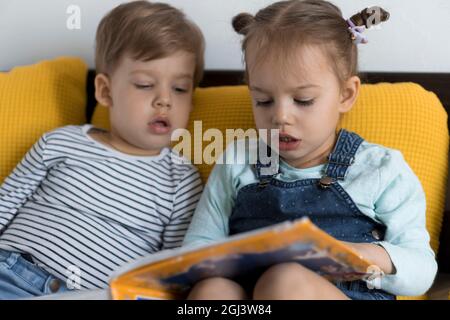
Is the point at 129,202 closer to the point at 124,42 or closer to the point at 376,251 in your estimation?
the point at 124,42

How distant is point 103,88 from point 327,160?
0.56m

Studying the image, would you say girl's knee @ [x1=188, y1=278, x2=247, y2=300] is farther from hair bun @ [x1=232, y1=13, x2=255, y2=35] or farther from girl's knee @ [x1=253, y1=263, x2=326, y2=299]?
hair bun @ [x1=232, y1=13, x2=255, y2=35]

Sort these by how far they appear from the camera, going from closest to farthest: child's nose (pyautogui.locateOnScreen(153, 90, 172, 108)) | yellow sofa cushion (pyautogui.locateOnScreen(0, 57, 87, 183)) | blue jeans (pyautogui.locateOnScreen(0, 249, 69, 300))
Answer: blue jeans (pyautogui.locateOnScreen(0, 249, 69, 300)) → child's nose (pyautogui.locateOnScreen(153, 90, 172, 108)) → yellow sofa cushion (pyautogui.locateOnScreen(0, 57, 87, 183))

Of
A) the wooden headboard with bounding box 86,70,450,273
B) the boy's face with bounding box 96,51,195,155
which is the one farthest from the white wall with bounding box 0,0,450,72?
the boy's face with bounding box 96,51,195,155

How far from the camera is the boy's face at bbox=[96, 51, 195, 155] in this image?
1369 millimetres

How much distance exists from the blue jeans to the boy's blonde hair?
45 centimetres

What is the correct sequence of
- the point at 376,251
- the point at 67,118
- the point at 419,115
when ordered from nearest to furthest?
the point at 376,251, the point at 419,115, the point at 67,118

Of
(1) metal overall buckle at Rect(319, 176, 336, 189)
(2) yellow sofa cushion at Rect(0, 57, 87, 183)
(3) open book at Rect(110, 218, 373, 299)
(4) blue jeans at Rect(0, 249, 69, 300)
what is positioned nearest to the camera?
(3) open book at Rect(110, 218, 373, 299)

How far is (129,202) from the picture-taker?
1354mm

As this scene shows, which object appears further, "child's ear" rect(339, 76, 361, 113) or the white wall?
the white wall

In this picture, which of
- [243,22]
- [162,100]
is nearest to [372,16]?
[243,22]
